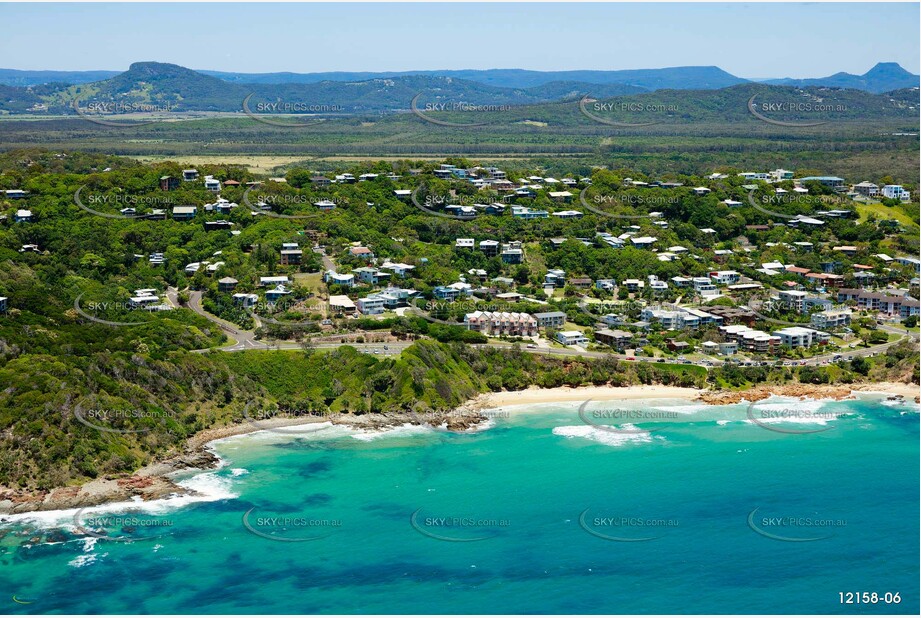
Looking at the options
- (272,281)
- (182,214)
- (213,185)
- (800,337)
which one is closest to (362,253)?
(272,281)

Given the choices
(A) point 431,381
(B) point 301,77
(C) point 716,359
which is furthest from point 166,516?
(B) point 301,77

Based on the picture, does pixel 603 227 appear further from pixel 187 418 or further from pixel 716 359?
pixel 187 418

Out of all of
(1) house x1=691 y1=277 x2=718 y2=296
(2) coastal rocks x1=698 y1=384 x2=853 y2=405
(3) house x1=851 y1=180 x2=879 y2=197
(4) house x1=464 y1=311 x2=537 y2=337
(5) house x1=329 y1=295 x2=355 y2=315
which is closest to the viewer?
(2) coastal rocks x1=698 y1=384 x2=853 y2=405

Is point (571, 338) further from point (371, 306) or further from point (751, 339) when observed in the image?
point (371, 306)

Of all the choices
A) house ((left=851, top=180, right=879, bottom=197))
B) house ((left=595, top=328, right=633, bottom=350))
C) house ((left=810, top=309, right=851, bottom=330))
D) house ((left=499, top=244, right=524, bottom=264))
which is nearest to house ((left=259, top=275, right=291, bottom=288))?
house ((left=499, top=244, right=524, bottom=264))

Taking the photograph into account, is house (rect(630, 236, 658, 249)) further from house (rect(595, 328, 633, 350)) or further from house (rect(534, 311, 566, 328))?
house (rect(595, 328, 633, 350))

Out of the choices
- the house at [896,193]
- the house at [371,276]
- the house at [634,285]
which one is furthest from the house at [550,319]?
the house at [896,193]
